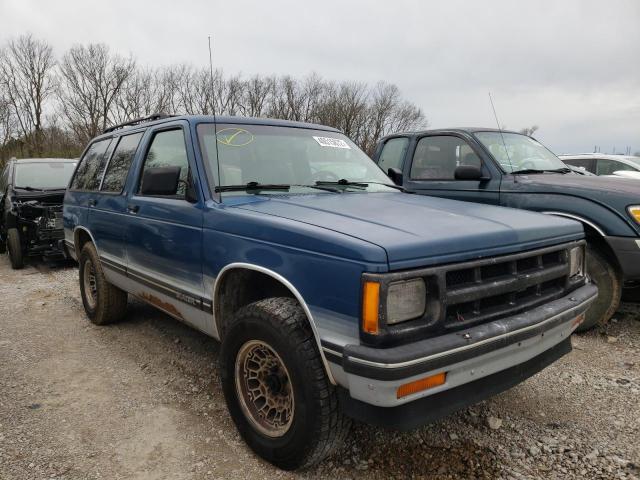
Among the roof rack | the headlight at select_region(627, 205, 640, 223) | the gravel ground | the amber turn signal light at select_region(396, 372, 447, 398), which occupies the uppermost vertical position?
the roof rack

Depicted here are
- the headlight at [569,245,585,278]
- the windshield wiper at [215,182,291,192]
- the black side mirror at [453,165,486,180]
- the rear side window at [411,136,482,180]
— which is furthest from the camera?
the rear side window at [411,136,482,180]

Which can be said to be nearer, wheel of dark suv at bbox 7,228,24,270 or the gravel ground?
the gravel ground

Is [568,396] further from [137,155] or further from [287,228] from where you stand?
[137,155]

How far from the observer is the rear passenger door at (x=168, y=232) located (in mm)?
2918

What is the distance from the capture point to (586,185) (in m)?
4.14

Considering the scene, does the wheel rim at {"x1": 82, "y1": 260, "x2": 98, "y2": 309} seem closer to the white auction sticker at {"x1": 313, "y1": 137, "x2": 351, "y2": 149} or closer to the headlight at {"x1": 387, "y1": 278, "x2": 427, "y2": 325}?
the white auction sticker at {"x1": 313, "y1": 137, "x2": 351, "y2": 149}

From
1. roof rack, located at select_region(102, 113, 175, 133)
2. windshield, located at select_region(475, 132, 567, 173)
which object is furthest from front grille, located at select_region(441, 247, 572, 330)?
roof rack, located at select_region(102, 113, 175, 133)

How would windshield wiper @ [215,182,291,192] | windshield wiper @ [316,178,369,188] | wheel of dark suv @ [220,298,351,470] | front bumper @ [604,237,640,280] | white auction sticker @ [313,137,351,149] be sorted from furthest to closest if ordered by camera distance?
front bumper @ [604,237,640,280] < white auction sticker @ [313,137,351,149] < windshield wiper @ [316,178,369,188] < windshield wiper @ [215,182,291,192] < wheel of dark suv @ [220,298,351,470]

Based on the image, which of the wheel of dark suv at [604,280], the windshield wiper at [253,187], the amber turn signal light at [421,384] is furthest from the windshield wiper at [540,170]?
the amber turn signal light at [421,384]

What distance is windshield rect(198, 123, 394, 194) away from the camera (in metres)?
3.05

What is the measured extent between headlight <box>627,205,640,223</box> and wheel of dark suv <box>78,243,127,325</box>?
468cm

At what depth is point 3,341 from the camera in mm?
4254

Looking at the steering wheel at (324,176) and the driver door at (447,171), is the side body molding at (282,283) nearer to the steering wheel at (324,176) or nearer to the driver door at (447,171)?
the steering wheel at (324,176)

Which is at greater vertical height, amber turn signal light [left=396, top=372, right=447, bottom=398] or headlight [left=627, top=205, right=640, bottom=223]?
headlight [left=627, top=205, right=640, bottom=223]
